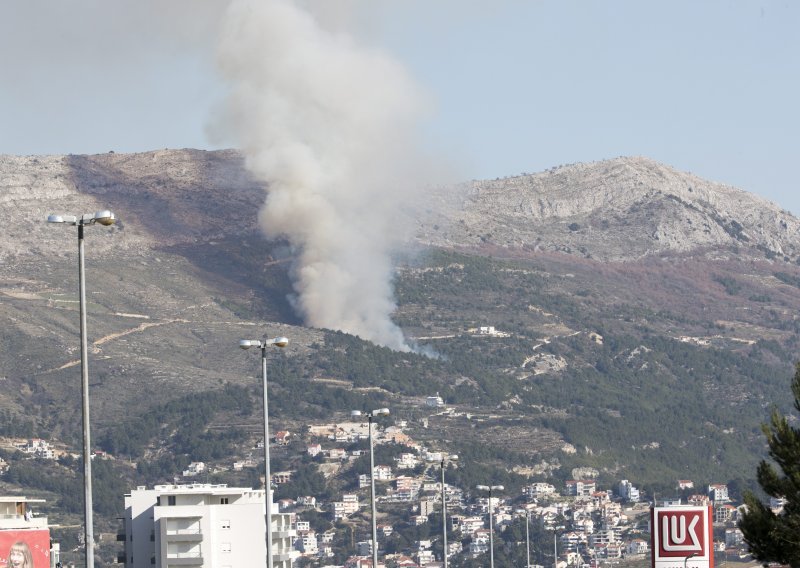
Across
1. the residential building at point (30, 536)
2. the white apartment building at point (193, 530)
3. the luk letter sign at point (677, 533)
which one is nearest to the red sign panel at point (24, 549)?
the residential building at point (30, 536)

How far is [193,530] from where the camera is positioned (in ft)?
361

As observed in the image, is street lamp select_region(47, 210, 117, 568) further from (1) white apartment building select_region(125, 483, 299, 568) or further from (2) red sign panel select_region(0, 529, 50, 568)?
(1) white apartment building select_region(125, 483, 299, 568)

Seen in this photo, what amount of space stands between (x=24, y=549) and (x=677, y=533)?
32.9 m

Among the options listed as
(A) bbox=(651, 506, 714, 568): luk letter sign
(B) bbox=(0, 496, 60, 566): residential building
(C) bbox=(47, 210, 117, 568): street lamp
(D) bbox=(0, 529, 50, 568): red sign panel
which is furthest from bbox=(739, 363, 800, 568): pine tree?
(B) bbox=(0, 496, 60, 566): residential building

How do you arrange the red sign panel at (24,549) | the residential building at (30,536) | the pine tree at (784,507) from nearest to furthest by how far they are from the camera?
1. the pine tree at (784,507)
2. the red sign panel at (24,549)
3. the residential building at (30,536)

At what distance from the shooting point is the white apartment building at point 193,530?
110 metres

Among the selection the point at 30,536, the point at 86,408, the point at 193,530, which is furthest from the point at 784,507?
the point at 193,530

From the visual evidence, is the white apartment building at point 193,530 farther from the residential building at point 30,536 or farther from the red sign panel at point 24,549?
the red sign panel at point 24,549

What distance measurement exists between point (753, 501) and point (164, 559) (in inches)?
2519

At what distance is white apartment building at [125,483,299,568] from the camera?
360 ft

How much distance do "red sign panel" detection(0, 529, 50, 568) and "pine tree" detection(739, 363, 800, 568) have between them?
3498 centimetres

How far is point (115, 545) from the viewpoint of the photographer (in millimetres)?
194250

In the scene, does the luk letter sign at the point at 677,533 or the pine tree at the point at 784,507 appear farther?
the luk letter sign at the point at 677,533

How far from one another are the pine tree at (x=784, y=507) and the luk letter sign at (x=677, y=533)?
2741 millimetres
